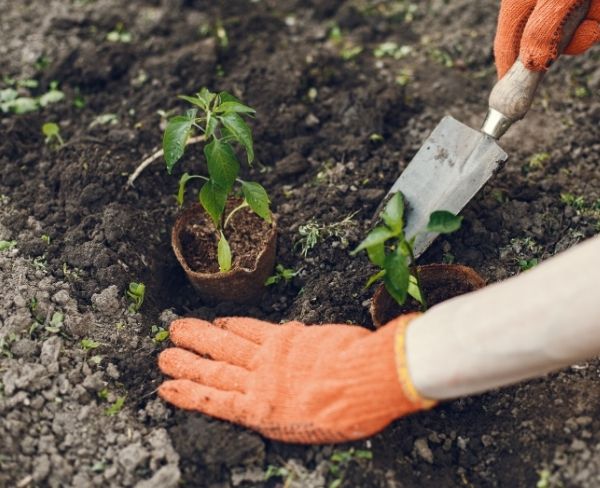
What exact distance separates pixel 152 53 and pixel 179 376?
1704 millimetres

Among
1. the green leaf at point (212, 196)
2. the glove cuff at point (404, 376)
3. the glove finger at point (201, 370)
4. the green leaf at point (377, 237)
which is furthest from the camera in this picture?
the green leaf at point (212, 196)

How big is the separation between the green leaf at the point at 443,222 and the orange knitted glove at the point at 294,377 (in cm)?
26

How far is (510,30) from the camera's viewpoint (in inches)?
95.6

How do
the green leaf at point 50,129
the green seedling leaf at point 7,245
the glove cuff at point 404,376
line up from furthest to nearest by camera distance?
the green leaf at point 50,129
the green seedling leaf at point 7,245
the glove cuff at point 404,376

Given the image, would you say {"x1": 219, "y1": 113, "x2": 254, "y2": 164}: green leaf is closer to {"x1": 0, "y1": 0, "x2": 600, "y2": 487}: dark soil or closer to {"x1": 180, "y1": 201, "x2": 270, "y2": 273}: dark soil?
{"x1": 180, "y1": 201, "x2": 270, "y2": 273}: dark soil

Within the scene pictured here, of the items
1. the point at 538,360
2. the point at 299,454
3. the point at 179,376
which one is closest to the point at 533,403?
the point at 538,360

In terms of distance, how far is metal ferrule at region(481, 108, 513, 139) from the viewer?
2.38m

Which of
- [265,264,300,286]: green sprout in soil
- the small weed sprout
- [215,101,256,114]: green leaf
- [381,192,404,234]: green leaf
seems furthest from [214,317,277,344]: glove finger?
[215,101,256,114]: green leaf

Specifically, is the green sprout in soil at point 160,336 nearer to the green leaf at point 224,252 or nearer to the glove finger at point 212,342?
the glove finger at point 212,342

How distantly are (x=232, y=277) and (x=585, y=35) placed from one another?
144 centimetres

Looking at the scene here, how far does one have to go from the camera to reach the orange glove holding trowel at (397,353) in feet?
5.45

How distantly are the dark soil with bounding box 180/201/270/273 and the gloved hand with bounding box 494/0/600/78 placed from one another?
3.46 ft

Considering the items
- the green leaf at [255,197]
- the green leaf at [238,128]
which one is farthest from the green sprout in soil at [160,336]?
the green leaf at [238,128]

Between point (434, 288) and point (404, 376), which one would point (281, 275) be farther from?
point (404, 376)
